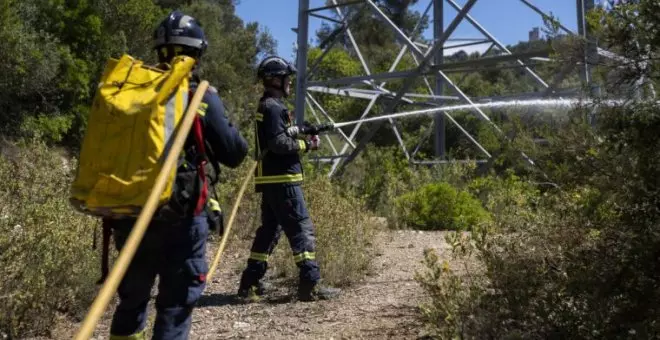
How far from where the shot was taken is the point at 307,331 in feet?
16.3

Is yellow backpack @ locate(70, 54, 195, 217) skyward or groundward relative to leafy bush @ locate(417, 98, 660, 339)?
skyward

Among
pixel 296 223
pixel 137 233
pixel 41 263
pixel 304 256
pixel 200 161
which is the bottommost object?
pixel 304 256

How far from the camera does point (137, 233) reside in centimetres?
275

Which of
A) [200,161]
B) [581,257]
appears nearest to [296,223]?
[200,161]

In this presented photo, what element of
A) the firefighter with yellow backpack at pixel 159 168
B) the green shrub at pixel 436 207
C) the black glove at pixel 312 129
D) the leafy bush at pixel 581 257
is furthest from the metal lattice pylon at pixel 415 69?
the firefighter with yellow backpack at pixel 159 168

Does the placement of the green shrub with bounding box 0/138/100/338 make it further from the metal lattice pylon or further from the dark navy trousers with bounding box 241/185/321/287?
the metal lattice pylon

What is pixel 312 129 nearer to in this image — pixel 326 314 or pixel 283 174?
pixel 283 174

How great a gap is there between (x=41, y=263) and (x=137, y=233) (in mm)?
2486

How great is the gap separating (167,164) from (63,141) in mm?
15884

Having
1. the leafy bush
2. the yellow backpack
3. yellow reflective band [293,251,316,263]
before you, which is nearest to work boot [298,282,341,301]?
yellow reflective band [293,251,316,263]

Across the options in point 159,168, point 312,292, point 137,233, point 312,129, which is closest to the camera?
point 137,233

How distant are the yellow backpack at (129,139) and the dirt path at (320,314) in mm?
2039

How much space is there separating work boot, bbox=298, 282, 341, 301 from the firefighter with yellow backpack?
7.28 feet

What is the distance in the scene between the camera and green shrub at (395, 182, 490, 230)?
30.8ft
